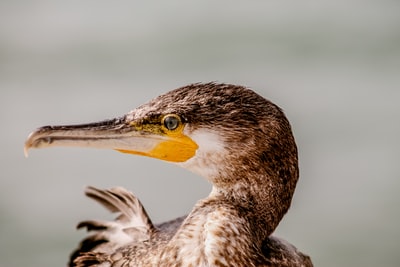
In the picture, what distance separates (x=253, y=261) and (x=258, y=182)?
1.12ft

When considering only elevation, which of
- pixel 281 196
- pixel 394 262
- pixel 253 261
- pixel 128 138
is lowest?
pixel 253 261

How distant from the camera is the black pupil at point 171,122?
3.57 meters

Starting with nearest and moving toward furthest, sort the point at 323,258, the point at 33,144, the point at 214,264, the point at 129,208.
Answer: the point at 214,264
the point at 33,144
the point at 129,208
the point at 323,258

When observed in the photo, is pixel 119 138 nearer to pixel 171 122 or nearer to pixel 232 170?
pixel 171 122

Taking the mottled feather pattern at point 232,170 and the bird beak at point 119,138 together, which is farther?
the bird beak at point 119,138

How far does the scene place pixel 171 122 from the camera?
3.58 metres

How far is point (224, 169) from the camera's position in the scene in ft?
11.9

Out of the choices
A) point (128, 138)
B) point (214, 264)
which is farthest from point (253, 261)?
point (128, 138)

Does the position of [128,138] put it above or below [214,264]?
above

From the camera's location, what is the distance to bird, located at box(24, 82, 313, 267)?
350 centimetres

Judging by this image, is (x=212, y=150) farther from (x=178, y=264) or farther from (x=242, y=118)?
(x=178, y=264)

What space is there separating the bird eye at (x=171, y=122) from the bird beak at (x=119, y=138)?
1.2 inches

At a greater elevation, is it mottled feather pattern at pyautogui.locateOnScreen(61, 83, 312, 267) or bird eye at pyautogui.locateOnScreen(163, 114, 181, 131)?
bird eye at pyautogui.locateOnScreen(163, 114, 181, 131)

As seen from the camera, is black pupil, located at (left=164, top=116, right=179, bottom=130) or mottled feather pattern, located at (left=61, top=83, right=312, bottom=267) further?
black pupil, located at (left=164, top=116, right=179, bottom=130)
